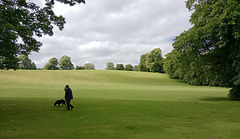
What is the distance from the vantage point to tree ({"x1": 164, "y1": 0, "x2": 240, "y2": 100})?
21.8 m

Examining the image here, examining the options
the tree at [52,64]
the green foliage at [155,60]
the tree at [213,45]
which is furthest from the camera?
the tree at [52,64]

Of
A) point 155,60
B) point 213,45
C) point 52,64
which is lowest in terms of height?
point 213,45

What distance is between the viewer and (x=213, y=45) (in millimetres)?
25312

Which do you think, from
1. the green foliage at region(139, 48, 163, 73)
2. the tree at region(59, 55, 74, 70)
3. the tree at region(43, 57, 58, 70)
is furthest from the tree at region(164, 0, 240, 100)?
the tree at region(43, 57, 58, 70)

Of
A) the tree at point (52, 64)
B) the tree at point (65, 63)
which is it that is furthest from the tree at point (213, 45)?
the tree at point (52, 64)

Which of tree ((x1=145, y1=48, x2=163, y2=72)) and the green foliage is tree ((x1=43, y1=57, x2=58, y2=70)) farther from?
tree ((x1=145, y1=48, x2=163, y2=72))

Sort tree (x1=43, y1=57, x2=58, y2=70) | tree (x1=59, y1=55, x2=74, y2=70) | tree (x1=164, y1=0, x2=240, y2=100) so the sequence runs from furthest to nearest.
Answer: tree (x1=59, y1=55, x2=74, y2=70) < tree (x1=43, y1=57, x2=58, y2=70) < tree (x1=164, y1=0, x2=240, y2=100)

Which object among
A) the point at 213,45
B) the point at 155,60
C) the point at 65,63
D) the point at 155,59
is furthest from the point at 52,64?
the point at 213,45

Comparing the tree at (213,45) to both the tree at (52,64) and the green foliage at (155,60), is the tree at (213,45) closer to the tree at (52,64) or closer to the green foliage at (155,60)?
the green foliage at (155,60)

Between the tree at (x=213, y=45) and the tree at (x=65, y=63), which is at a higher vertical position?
the tree at (x=65, y=63)

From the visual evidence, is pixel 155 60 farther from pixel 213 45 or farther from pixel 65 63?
pixel 213 45

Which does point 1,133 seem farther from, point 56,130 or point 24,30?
point 24,30

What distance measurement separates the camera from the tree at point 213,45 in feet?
71.6

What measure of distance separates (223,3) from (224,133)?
18.8 metres
